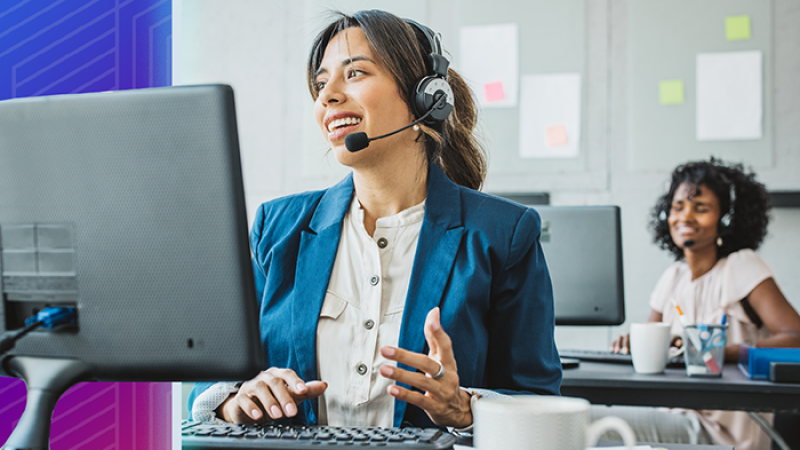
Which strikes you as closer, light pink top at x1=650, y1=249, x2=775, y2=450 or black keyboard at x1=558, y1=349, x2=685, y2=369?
black keyboard at x1=558, y1=349, x2=685, y2=369

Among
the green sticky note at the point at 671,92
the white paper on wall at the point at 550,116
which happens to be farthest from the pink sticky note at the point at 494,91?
the green sticky note at the point at 671,92

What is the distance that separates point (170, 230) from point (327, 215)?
2.08 ft

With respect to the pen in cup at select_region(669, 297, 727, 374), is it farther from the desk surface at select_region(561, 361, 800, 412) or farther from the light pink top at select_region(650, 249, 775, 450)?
the light pink top at select_region(650, 249, 775, 450)

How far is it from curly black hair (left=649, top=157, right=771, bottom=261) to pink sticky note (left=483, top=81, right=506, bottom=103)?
98 centimetres

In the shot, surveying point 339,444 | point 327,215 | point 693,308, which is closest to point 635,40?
point 693,308

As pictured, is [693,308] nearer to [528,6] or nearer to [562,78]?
[562,78]

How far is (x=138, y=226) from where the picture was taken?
1.96 feet

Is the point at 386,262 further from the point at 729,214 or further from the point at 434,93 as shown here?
the point at 729,214

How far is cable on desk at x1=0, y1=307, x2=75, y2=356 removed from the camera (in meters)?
0.61

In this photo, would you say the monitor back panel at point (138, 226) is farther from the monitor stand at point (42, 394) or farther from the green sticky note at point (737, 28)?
the green sticky note at point (737, 28)

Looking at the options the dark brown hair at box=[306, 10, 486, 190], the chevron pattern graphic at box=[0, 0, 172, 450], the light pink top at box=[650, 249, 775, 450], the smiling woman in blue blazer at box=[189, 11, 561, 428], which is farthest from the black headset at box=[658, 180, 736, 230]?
the chevron pattern graphic at box=[0, 0, 172, 450]

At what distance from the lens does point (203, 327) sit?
59cm

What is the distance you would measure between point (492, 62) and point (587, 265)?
67.8 inches

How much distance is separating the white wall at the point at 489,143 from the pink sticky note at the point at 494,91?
0.32 meters
